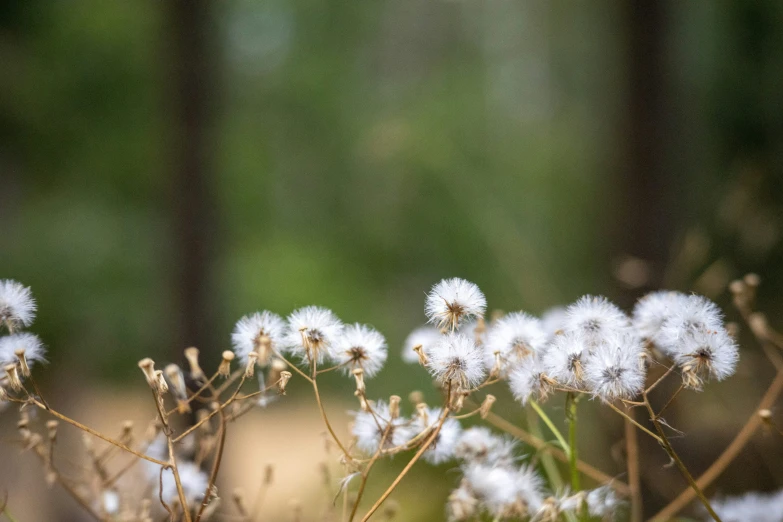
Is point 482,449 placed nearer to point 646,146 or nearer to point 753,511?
point 753,511

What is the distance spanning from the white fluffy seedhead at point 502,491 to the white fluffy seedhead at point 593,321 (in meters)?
0.09

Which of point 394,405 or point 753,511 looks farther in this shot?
point 753,511

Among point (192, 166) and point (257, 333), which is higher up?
point (192, 166)

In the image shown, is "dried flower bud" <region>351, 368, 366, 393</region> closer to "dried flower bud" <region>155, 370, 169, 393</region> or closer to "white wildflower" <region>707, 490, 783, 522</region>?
"dried flower bud" <region>155, 370, 169, 393</region>

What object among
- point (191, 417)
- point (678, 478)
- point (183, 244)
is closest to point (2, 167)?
point (183, 244)

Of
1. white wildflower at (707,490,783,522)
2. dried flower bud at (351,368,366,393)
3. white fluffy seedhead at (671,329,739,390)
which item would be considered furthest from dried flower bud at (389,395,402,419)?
white wildflower at (707,490,783,522)

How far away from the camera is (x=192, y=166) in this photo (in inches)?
49.6

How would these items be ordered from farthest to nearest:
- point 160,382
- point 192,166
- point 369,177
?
point 369,177, point 192,166, point 160,382

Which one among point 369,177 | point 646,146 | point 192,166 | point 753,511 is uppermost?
point 369,177

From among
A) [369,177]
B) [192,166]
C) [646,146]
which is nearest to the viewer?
[646,146]

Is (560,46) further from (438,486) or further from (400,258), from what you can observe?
(438,486)

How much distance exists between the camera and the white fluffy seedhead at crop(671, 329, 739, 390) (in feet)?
0.85

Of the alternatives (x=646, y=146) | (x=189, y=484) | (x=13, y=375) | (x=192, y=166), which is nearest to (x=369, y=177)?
(x=192, y=166)

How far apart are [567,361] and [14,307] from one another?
9.5 inches
